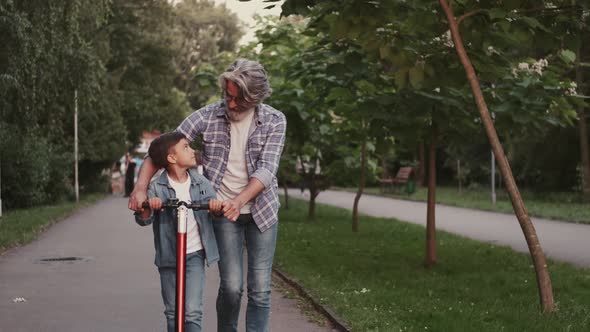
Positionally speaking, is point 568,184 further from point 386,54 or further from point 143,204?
point 143,204

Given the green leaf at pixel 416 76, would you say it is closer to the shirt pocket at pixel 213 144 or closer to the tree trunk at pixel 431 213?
the shirt pocket at pixel 213 144

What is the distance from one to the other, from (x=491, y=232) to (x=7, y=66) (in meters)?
9.67

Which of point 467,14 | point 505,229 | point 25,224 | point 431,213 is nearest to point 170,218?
point 467,14

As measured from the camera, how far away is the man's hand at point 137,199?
4.61 meters

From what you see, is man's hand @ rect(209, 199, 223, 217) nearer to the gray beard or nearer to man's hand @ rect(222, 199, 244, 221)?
man's hand @ rect(222, 199, 244, 221)

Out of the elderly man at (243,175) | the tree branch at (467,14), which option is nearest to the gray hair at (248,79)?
the elderly man at (243,175)

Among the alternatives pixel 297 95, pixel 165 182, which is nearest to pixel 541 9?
pixel 165 182

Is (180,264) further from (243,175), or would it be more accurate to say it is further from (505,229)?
(505,229)

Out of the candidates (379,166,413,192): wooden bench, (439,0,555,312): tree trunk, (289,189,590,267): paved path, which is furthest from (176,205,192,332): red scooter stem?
(379,166,413,192): wooden bench

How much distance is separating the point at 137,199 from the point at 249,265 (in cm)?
89

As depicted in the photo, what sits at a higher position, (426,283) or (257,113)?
(257,113)

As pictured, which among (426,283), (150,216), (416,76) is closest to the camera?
(150,216)

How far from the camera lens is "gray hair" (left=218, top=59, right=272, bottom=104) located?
486 centimetres

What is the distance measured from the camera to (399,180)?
39.3 m
